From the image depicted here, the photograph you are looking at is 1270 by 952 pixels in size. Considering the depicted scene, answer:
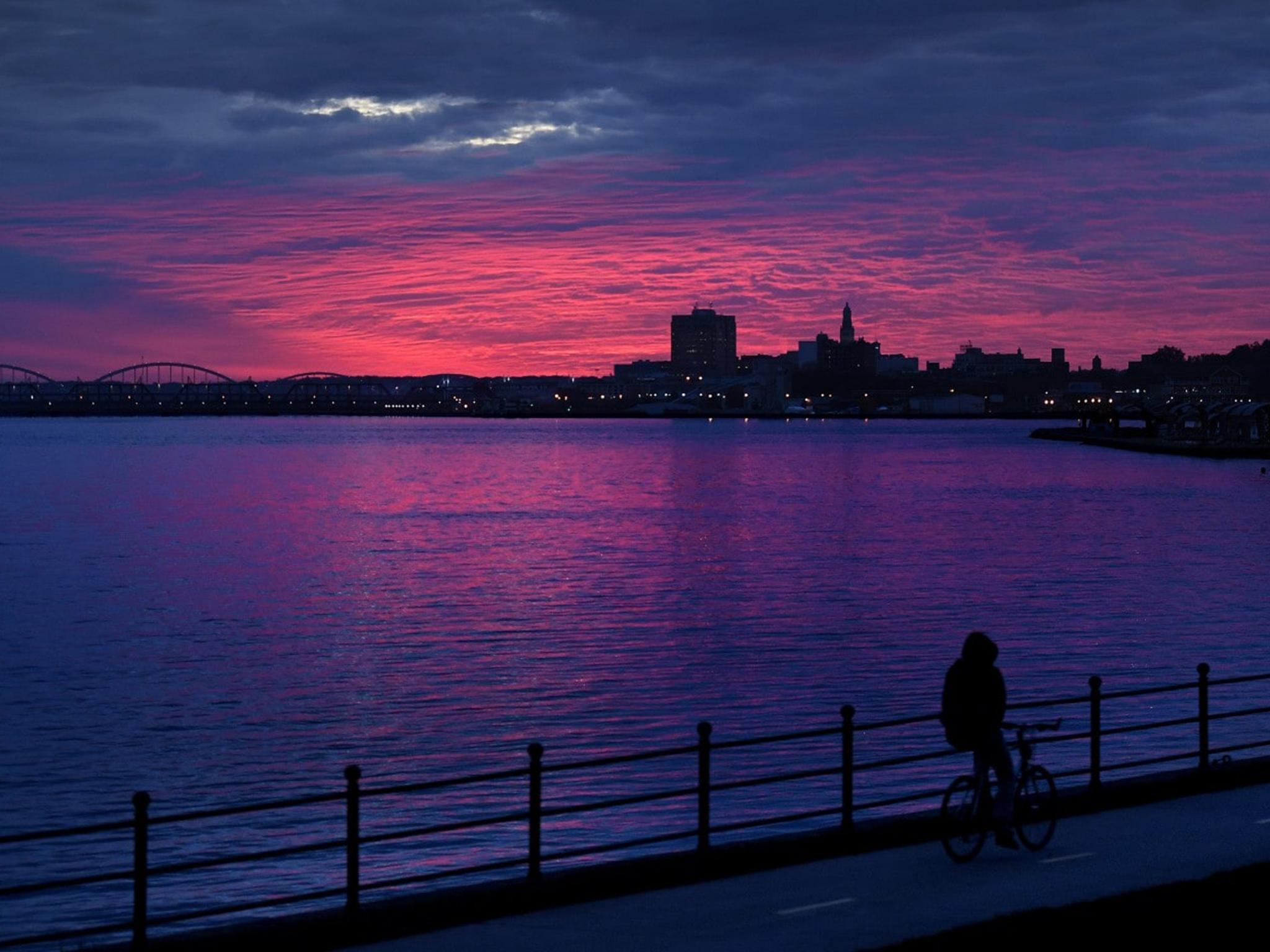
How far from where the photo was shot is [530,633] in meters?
42.9

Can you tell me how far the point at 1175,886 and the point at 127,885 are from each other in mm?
12492

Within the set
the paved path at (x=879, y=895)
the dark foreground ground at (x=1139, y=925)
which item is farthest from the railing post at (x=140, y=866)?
the dark foreground ground at (x=1139, y=925)

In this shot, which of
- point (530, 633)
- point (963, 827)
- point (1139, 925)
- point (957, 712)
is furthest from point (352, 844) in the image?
point (530, 633)

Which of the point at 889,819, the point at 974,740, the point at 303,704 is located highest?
the point at 974,740

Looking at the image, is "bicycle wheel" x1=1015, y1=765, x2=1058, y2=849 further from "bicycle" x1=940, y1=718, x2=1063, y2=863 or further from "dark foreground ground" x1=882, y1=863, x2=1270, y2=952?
"dark foreground ground" x1=882, y1=863, x2=1270, y2=952

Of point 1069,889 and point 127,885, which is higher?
point 1069,889

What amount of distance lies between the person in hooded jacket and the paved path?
506 mm

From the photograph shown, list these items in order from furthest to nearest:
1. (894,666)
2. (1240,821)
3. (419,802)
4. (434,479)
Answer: (434,479) → (894,666) → (419,802) → (1240,821)

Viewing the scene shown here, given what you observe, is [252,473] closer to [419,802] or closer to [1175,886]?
[419,802]

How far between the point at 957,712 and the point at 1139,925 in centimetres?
268

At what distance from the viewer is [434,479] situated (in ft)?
478

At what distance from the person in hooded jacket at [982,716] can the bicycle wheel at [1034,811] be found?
0.23 meters

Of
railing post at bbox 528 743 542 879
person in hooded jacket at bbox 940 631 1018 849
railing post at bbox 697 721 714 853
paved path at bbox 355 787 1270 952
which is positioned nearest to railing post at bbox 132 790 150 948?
paved path at bbox 355 787 1270 952

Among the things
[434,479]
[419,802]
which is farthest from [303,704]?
[434,479]
